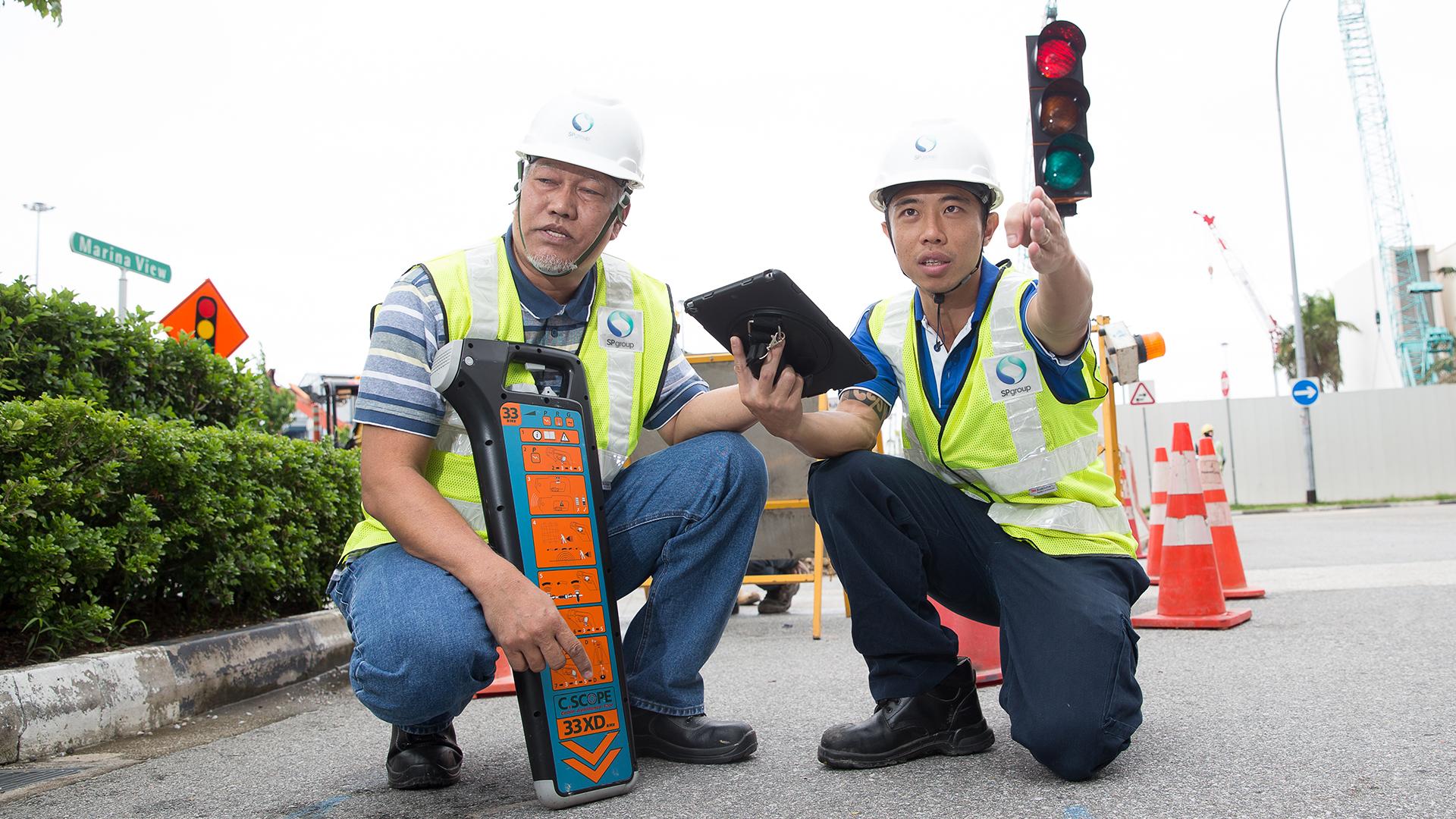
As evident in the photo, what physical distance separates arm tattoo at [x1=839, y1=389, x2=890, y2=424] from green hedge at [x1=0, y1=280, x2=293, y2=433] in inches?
119

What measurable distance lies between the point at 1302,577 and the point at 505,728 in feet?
21.1

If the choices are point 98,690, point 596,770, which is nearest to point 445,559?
point 596,770

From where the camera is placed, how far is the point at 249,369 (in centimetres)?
603

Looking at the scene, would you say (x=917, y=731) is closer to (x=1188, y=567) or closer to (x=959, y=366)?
(x=959, y=366)

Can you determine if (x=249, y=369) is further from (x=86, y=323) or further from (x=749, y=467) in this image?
(x=749, y=467)

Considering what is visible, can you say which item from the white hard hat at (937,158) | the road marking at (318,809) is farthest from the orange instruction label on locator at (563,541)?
the white hard hat at (937,158)

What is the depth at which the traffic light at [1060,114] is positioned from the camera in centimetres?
502

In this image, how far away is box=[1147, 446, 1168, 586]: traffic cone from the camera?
6.42 m

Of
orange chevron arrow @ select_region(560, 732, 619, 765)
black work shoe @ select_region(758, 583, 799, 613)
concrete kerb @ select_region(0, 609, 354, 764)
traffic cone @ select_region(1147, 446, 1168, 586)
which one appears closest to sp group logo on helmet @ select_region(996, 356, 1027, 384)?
orange chevron arrow @ select_region(560, 732, 619, 765)

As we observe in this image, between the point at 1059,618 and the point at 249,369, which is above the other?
the point at 249,369

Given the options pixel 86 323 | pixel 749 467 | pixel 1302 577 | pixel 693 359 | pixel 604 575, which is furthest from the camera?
pixel 1302 577

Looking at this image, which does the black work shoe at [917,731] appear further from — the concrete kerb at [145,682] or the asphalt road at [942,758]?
the concrete kerb at [145,682]

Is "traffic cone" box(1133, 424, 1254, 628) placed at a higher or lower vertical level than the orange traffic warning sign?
lower

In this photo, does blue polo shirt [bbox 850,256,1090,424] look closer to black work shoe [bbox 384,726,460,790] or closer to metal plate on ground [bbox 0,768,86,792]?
black work shoe [bbox 384,726,460,790]
